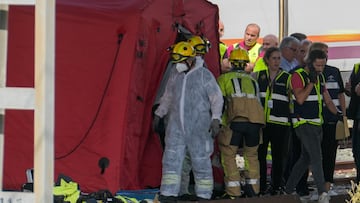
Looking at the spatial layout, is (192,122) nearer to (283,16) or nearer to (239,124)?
(239,124)

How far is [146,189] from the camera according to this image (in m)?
8.97

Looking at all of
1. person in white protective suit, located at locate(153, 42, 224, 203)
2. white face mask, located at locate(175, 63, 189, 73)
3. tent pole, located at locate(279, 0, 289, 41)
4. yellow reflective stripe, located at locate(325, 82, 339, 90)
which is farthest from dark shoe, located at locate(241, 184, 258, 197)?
tent pole, located at locate(279, 0, 289, 41)

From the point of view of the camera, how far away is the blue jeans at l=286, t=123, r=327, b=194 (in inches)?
340

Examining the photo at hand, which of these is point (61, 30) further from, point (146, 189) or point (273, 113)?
point (273, 113)

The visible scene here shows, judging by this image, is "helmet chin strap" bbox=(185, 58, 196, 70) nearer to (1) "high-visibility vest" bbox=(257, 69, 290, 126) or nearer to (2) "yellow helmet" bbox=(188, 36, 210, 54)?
(2) "yellow helmet" bbox=(188, 36, 210, 54)

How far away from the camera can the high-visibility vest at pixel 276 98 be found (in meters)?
9.16

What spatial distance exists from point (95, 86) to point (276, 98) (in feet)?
6.86

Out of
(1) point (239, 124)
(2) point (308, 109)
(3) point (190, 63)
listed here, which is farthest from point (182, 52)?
(2) point (308, 109)

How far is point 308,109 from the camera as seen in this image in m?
8.70

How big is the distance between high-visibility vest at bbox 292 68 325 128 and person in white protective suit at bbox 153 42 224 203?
922mm

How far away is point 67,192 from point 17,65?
8.32 feet

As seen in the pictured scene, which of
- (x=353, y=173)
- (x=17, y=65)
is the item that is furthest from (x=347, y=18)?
(x=17, y=65)

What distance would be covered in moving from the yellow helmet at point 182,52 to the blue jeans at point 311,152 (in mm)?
1453

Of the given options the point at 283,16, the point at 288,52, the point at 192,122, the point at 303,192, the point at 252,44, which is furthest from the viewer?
the point at 283,16
